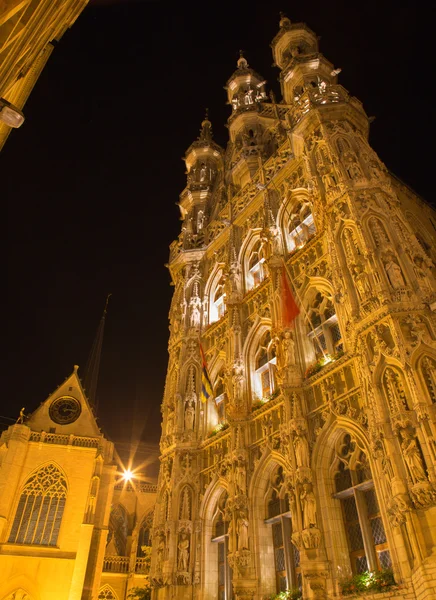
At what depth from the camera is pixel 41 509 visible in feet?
99.6

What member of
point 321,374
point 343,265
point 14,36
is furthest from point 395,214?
point 14,36

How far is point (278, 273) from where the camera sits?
64.4 feet

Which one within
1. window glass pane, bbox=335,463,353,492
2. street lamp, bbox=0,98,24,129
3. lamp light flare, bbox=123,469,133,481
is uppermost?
lamp light flare, bbox=123,469,133,481

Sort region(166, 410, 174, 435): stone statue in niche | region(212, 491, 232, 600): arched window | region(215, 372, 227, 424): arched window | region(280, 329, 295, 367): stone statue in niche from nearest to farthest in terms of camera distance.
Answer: region(212, 491, 232, 600): arched window
region(280, 329, 295, 367): stone statue in niche
region(215, 372, 227, 424): arched window
region(166, 410, 174, 435): stone statue in niche

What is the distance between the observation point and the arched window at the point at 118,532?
34969 millimetres

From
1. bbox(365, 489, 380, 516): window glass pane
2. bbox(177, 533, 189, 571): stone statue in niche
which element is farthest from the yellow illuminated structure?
bbox(177, 533, 189, 571): stone statue in niche

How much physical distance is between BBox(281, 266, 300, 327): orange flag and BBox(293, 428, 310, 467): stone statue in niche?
4.26 metres

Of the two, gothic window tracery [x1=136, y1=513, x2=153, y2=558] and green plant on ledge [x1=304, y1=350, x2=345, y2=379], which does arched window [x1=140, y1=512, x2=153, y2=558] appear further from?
green plant on ledge [x1=304, y1=350, x2=345, y2=379]

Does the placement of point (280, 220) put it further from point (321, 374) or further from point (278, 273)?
point (321, 374)

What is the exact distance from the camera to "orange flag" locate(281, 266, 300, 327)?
1741 centimetres

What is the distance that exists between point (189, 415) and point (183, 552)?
18.6 feet

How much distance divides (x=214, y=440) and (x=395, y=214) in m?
11.4

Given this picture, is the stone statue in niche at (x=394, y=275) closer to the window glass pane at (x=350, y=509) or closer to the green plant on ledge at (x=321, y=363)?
the green plant on ledge at (x=321, y=363)

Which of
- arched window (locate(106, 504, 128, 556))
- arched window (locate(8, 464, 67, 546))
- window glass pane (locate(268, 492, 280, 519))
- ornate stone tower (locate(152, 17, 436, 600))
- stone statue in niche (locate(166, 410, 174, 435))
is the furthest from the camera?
arched window (locate(106, 504, 128, 556))
